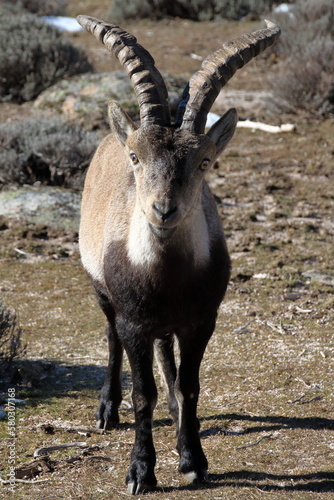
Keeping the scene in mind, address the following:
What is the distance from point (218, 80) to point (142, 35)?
16455 mm

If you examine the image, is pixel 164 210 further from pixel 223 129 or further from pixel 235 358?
pixel 235 358

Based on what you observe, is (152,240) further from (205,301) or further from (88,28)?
(88,28)

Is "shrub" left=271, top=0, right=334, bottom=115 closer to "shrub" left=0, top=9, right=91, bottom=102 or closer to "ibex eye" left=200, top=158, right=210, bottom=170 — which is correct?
"shrub" left=0, top=9, right=91, bottom=102

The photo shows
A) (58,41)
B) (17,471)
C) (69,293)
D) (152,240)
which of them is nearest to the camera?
(152,240)

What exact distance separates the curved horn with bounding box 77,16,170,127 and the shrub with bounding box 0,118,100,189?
20.0 feet

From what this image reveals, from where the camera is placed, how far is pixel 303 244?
31.4 ft

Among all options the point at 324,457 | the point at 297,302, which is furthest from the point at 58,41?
the point at 324,457

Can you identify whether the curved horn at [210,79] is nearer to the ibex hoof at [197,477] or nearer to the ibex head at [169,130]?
the ibex head at [169,130]

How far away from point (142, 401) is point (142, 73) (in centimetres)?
210

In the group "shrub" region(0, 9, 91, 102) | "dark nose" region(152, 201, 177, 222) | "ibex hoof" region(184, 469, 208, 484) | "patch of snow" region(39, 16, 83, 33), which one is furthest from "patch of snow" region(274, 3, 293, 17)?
"ibex hoof" region(184, 469, 208, 484)

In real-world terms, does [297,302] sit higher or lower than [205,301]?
lower

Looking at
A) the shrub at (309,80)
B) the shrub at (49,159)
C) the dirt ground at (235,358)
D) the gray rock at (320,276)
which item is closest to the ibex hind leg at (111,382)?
the dirt ground at (235,358)

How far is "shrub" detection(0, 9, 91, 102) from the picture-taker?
15.8m

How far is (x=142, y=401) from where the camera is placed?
15.6ft
